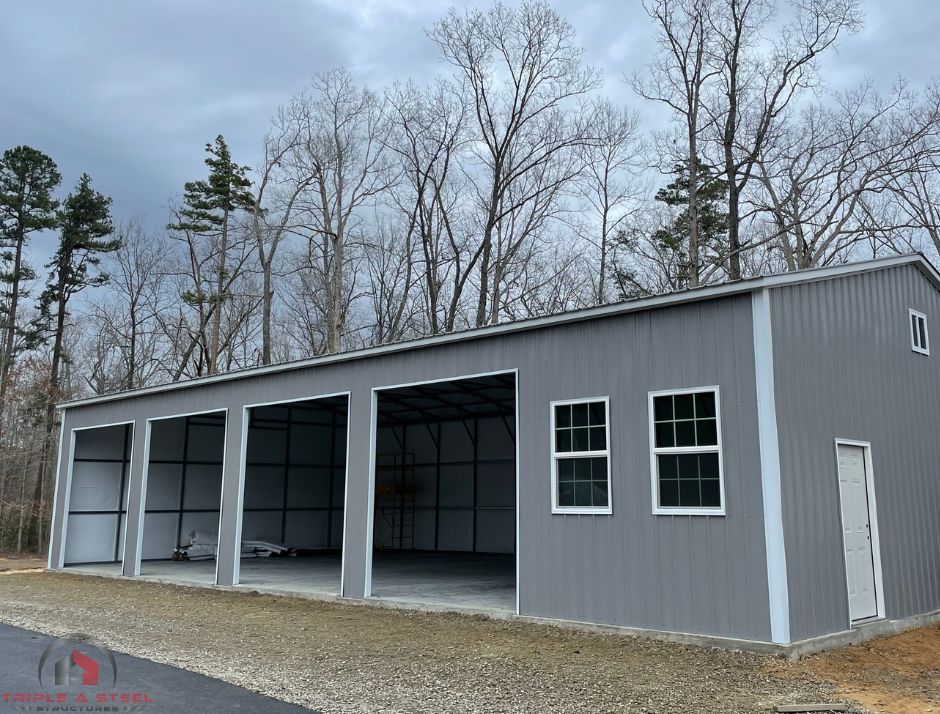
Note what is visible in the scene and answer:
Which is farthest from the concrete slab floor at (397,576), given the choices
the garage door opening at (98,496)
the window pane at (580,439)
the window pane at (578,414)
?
the window pane at (578,414)

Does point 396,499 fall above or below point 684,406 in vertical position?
below

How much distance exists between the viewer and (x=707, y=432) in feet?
25.0

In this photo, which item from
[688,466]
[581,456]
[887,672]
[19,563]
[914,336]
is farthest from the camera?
[19,563]

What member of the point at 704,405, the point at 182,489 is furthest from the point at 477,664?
the point at 182,489

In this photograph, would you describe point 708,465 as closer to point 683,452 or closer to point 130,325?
point 683,452

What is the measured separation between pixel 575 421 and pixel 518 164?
1750cm

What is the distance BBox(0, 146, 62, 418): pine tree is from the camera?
87.6 ft

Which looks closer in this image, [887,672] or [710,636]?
[887,672]

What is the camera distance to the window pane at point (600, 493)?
8289 millimetres

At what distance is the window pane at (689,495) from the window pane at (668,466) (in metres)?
0.12

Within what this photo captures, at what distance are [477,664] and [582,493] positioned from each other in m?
2.37

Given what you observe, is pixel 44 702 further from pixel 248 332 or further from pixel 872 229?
pixel 248 332

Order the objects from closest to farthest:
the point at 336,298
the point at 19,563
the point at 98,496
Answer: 1. the point at 98,496
2. the point at 19,563
3. the point at 336,298

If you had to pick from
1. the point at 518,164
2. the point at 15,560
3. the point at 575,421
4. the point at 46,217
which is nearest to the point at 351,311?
the point at 518,164
